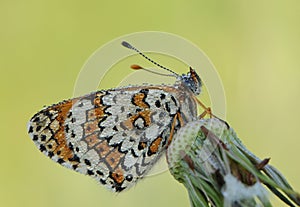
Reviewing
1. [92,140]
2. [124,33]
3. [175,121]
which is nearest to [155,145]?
[175,121]

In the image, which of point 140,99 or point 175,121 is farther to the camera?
point 140,99

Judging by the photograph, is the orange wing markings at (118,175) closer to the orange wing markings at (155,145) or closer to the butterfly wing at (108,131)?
the butterfly wing at (108,131)

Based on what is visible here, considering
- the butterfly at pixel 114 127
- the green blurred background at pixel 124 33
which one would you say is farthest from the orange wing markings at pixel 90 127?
the green blurred background at pixel 124 33

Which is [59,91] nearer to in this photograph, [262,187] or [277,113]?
[277,113]

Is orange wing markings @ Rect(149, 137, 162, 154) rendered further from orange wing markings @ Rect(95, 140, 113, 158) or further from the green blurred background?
the green blurred background

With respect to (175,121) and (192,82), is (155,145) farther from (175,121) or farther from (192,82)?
(192,82)

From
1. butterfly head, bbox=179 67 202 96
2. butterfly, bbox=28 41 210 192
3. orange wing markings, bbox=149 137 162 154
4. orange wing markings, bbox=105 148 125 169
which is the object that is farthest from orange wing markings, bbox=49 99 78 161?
butterfly head, bbox=179 67 202 96
